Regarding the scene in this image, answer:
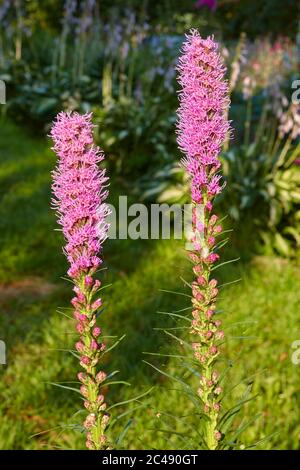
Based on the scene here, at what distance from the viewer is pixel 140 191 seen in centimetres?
750

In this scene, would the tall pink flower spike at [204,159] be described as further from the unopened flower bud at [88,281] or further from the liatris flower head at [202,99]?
the unopened flower bud at [88,281]

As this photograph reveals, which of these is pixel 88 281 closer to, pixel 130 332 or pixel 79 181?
pixel 79 181

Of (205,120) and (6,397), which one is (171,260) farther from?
(205,120)

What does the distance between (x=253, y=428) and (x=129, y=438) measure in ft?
2.26

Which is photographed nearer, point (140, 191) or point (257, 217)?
point (257, 217)

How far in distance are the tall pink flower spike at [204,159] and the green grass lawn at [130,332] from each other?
127 millimetres

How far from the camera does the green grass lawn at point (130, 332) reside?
3.46 m

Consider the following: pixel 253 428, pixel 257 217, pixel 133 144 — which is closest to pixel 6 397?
pixel 253 428

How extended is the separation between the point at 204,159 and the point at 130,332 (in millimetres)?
3205

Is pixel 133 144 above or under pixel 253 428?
above

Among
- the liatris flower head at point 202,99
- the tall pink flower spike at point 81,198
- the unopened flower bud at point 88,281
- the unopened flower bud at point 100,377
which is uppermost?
the liatris flower head at point 202,99

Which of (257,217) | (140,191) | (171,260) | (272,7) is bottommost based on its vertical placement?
(171,260)

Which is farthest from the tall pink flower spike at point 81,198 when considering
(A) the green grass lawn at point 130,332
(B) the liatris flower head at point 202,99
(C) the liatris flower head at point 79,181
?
(A) the green grass lawn at point 130,332

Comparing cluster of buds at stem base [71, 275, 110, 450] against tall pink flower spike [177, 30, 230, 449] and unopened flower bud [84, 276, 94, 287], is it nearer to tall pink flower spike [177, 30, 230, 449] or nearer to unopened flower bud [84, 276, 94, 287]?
unopened flower bud [84, 276, 94, 287]
